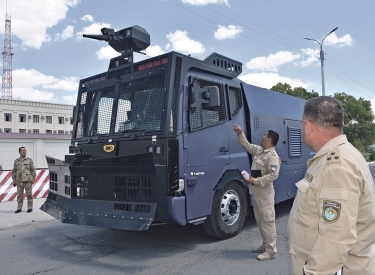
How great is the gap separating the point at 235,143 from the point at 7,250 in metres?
4.11

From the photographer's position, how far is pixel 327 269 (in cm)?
166

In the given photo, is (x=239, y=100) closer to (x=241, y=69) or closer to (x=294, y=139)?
(x=241, y=69)

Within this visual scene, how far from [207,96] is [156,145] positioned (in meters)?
1.06

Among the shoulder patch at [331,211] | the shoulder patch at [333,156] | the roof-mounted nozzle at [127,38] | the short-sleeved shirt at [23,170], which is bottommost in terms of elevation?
the short-sleeved shirt at [23,170]

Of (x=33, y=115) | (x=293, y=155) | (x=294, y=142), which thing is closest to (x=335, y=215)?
(x=293, y=155)

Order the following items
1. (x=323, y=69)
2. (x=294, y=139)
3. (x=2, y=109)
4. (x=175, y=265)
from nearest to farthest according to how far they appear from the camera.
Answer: (x=175, y=265) → (x=294, y=139) → (x=323, y=69) → (x=2, y=109)

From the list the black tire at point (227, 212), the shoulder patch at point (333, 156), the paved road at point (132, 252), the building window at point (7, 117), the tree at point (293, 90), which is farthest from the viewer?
the building window at point (7, 117)

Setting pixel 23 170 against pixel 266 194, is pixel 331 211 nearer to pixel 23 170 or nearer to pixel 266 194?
pixel 266 194

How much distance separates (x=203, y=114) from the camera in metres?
5.30

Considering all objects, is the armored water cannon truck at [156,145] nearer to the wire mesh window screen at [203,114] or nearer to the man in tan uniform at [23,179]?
the wire mesh window screen at [203,114]

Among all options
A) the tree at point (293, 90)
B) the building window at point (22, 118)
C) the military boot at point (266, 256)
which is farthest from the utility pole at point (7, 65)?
the military boot at point (266, 256)

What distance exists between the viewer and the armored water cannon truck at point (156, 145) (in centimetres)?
474

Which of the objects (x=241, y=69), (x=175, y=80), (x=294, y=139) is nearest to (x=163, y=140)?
(x=175, y=80)

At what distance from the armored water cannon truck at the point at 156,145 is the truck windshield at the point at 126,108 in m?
0.02
